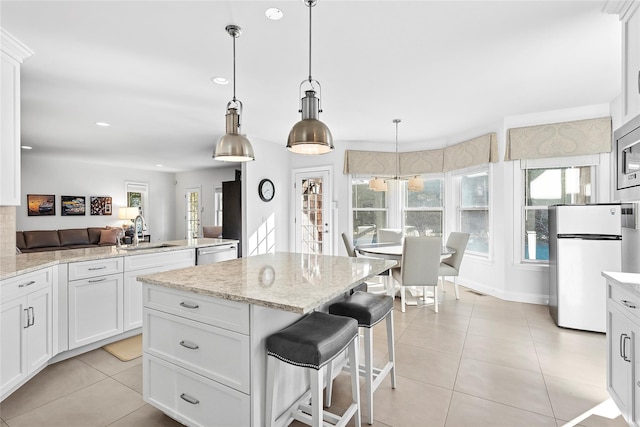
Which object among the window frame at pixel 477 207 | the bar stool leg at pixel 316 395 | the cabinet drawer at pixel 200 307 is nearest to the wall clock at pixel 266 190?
the window frame at pixel 477 207

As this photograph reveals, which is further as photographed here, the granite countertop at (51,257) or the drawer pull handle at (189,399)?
the granite countertop at (51,257)

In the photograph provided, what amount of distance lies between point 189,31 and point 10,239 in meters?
2.23

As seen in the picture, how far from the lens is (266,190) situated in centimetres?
559

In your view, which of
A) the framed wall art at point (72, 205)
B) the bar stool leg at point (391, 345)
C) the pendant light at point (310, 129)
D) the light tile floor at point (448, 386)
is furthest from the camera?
the framed wall art at point (72, 205)

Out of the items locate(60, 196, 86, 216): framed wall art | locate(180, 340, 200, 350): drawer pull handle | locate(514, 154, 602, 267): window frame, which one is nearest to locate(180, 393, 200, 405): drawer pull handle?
locate(180, 340, 200, 350): drawer pull handle

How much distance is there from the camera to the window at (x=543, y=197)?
13.3 feet

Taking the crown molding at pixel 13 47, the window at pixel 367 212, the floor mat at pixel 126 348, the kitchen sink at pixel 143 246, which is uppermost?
the crown molding at pixel 13 47

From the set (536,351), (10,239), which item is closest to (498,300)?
(536,351)

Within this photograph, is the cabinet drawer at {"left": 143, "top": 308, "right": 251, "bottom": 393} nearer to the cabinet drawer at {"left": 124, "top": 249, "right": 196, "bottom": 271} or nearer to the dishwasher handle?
the cabinet drawer at {"left": 124, "top": 249, "right": 196, "bottom": 271}

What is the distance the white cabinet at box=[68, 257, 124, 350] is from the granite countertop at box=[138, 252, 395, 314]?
4.25ft

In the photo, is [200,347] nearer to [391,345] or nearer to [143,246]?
[391,345]

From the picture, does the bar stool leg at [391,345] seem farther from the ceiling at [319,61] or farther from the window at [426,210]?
the window at [426,210]

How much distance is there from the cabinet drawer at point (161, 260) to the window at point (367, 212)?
314cm

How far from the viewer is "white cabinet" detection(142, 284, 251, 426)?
1.48m
